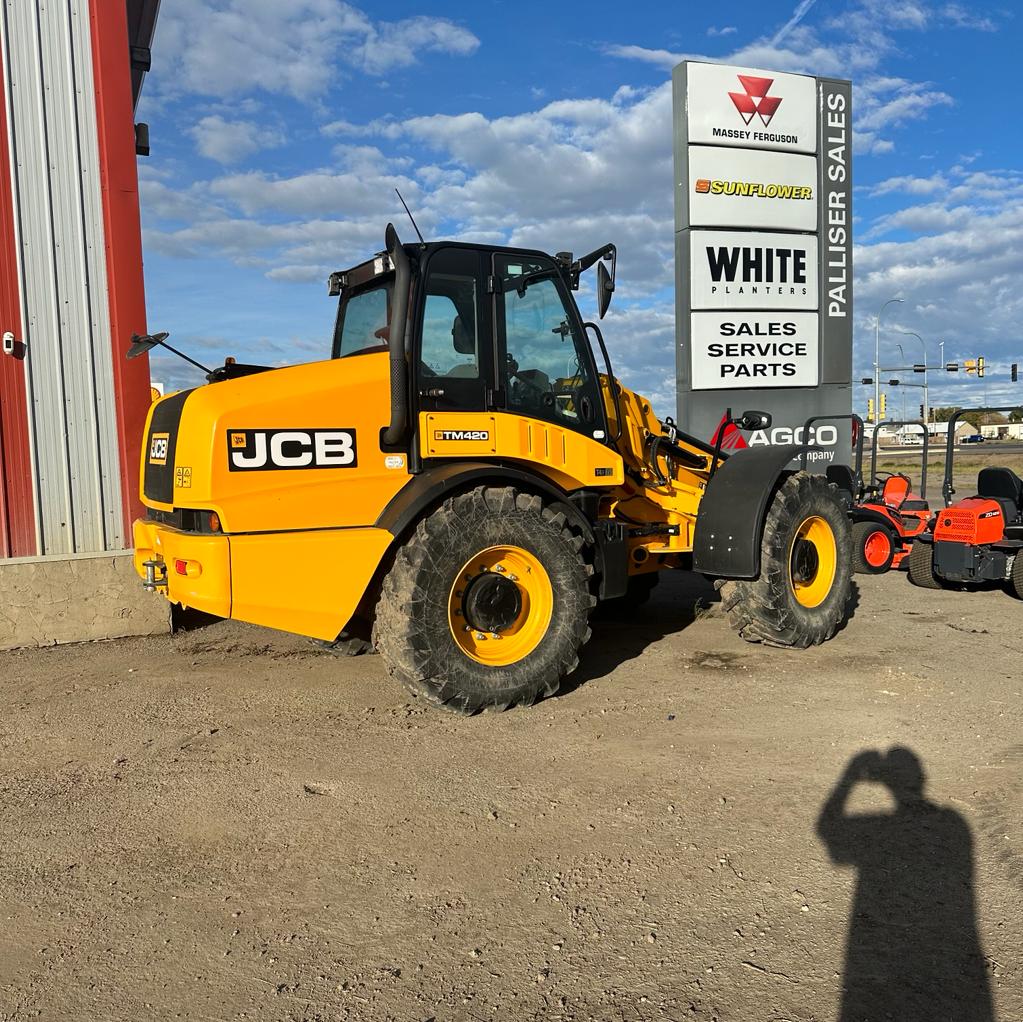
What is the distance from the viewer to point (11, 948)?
286cm

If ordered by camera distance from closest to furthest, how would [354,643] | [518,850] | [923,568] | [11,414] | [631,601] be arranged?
[518,850], [354,643], [11,414], [631,601], [923,568]

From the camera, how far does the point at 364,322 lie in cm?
597

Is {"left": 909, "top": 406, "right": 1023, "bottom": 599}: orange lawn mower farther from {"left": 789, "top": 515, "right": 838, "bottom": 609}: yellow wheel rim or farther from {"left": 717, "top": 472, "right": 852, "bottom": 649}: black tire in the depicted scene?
{"left": 789, "top": 515, "right": 838, "bottom": 609}: yellow wheel rim

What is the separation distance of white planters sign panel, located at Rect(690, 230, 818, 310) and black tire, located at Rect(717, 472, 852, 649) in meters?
5.33

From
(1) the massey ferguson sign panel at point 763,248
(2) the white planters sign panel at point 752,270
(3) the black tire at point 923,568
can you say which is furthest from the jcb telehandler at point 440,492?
(2) the white planters sign panel at point 752,270

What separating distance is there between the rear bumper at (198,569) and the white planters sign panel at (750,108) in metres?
9.09

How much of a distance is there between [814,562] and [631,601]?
1954 millimetres

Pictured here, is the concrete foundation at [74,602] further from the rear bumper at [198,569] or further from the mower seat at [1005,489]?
the mower seat at [1005,489]

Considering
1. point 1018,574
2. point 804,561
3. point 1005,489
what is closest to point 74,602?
point 804,561

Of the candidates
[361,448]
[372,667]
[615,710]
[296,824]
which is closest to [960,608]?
[615,710]

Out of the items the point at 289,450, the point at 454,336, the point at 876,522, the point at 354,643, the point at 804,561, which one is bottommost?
the point at 354,643

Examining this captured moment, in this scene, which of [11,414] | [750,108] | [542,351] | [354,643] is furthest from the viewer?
[750,108]

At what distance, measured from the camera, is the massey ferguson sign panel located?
11438 millimetres

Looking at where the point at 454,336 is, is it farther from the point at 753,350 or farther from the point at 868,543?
the point at 753,350
